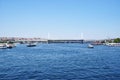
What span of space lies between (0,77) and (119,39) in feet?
568

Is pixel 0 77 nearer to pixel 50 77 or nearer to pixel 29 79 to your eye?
pixel 29 79

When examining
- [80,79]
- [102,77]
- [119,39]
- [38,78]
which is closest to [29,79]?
[38,78]

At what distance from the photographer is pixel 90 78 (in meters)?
23.7

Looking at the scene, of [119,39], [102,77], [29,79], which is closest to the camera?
[29,79]

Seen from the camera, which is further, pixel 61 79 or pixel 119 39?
A: pixel 119 39

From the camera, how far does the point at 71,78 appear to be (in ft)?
77.5

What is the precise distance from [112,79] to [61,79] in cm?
516

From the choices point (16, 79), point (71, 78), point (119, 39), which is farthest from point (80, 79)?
point (119, 39)

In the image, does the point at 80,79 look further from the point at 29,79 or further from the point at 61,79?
the point at 29,79

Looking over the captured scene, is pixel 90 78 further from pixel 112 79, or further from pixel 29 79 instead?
pixel 29 79

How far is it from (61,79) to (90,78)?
3.07 metres

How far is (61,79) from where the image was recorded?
906 inches

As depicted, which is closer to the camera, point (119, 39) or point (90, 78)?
point (90, 78)

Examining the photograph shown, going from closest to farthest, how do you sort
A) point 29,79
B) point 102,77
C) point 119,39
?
1. point 29,79
2. point 102,77
3. point 119,39
